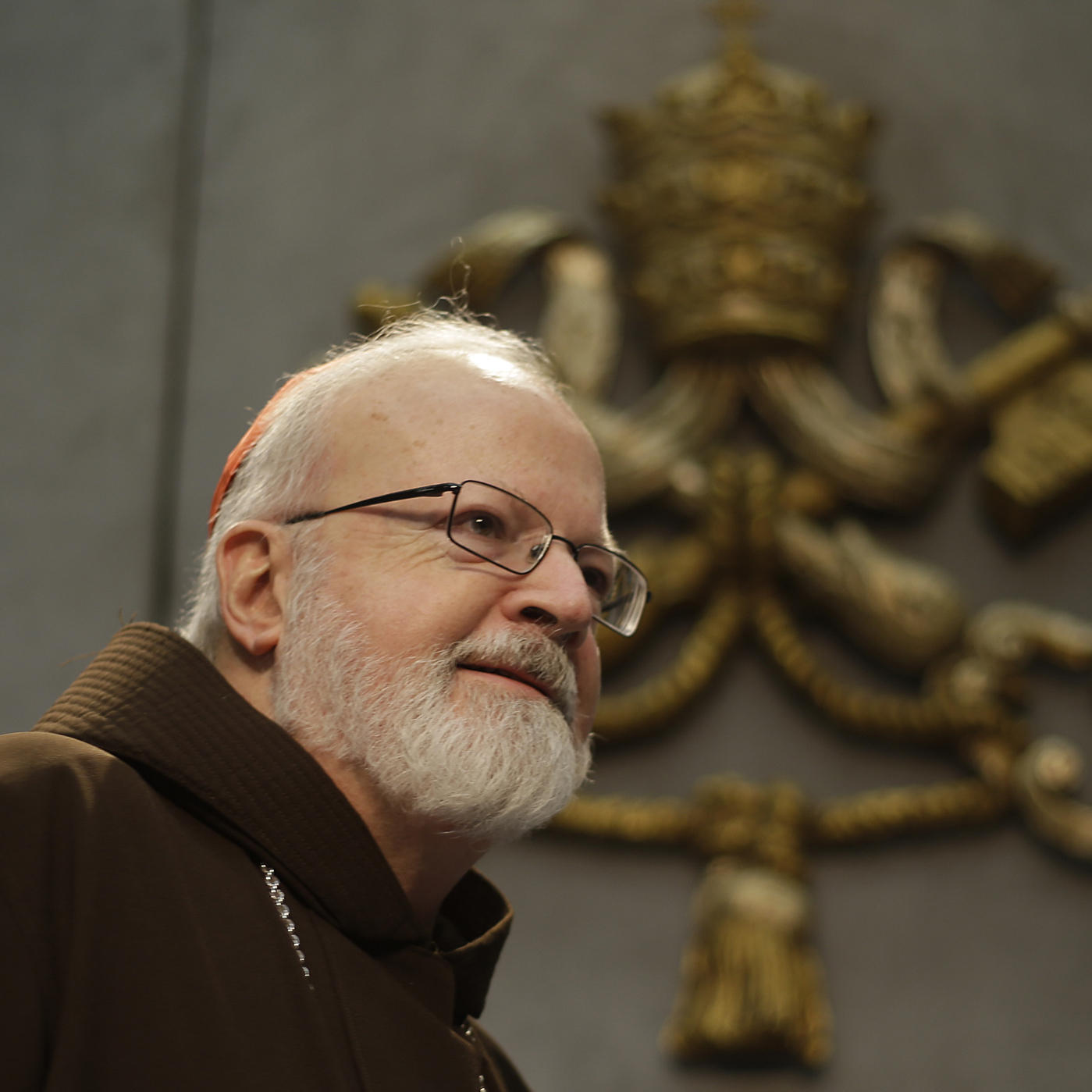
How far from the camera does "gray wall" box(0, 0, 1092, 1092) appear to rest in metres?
1.69

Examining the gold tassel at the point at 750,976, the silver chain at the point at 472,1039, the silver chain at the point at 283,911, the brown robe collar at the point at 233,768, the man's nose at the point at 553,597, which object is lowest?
the gold tassel at the point at 750,976

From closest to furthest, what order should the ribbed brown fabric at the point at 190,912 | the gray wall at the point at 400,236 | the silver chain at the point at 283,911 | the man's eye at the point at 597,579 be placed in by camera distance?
the ribbed brown fabric at the point at 190,912 < the silver chain at the point at 283,911 < the man's eye at the point at 597,579 < the gray wall at the point at 400,236

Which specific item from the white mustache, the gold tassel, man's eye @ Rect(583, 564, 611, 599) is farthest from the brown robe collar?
the gold tassel

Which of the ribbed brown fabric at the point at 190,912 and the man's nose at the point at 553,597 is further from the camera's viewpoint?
the man's nose at the point at 553,597

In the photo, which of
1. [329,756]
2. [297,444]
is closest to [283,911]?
[329,756]

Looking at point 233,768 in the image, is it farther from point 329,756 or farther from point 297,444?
point 297,444

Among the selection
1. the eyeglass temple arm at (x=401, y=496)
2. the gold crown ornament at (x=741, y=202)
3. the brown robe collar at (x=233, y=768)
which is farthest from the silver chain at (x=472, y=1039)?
the gold crown ornament at (x=741, y=202)

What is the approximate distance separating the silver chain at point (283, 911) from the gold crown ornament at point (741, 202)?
1197 millimetres

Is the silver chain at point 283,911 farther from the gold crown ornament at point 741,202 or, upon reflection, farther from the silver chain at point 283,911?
the gold crown ornament at point 741,202

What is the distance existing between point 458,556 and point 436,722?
0.11m

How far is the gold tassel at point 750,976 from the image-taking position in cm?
155

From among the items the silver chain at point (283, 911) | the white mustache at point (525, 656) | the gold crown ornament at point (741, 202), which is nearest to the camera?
the silver chain at point (283, 911)

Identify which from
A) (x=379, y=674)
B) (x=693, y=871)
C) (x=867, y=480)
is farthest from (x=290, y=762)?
(x=867, y=480)

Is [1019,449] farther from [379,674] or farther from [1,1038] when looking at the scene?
[1,1038]
